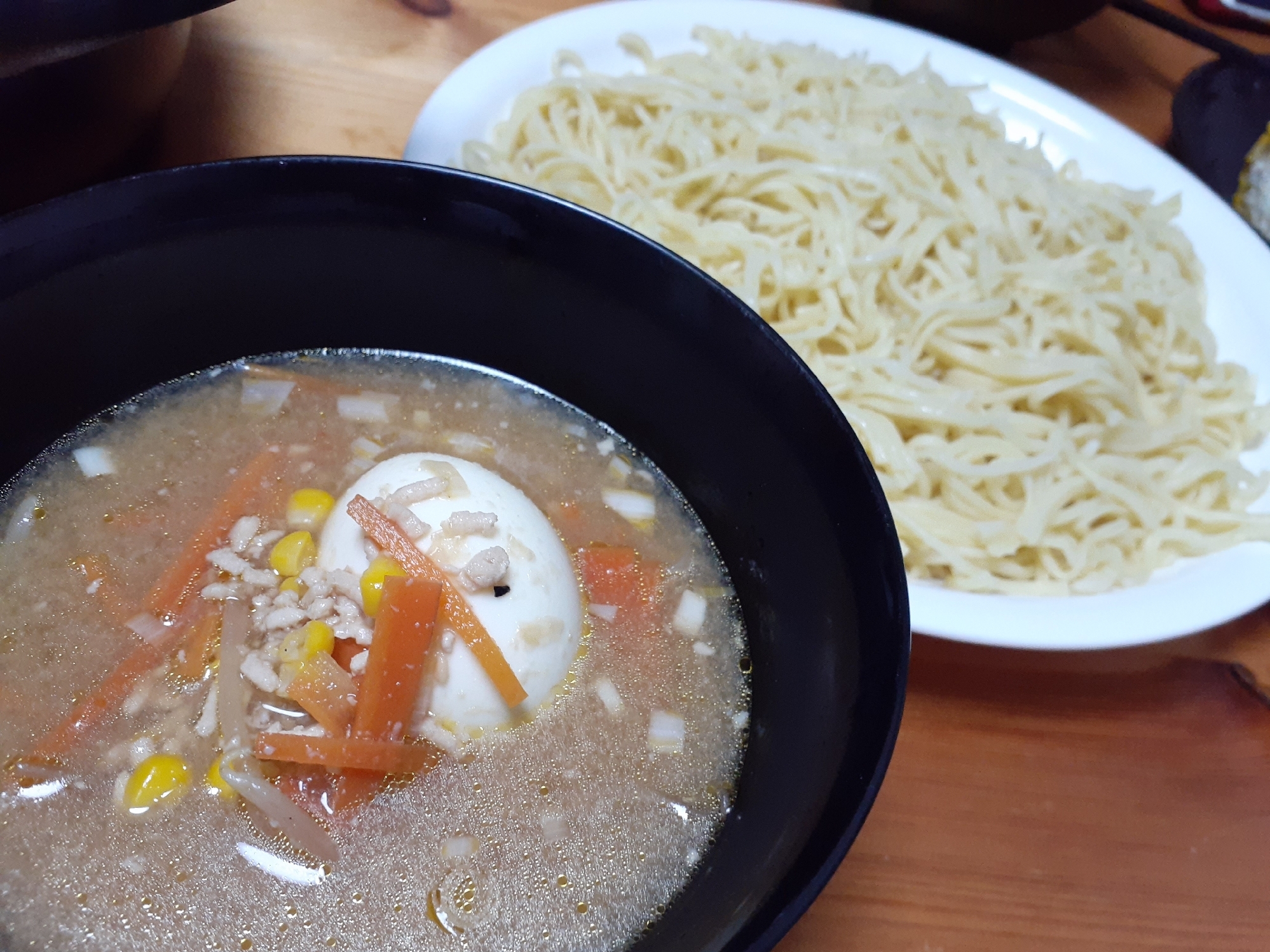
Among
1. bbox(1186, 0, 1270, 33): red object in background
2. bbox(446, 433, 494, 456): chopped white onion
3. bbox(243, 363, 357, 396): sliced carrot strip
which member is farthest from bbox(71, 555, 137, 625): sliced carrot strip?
bbox(1186, 0, 1270, 33): red object in background

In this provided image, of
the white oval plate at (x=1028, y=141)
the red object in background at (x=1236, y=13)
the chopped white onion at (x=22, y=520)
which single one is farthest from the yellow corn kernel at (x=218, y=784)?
the red object in background at (x=1236, y=13)

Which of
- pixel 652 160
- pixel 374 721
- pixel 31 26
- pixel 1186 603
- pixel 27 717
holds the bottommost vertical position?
pixel 27 717

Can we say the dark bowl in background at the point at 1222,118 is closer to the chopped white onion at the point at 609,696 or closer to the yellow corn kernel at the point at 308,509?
the chopped white onion at the point at 609,696

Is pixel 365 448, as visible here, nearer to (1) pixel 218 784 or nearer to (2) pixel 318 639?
(2) pixel 318 639

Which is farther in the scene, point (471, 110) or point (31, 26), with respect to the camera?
point (471, 110)

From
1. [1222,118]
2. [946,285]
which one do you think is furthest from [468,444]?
[1222,118]

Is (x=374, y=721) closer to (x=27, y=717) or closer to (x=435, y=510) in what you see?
(x=435, y=510)

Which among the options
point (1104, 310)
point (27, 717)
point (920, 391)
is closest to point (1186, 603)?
point (920, 391)
